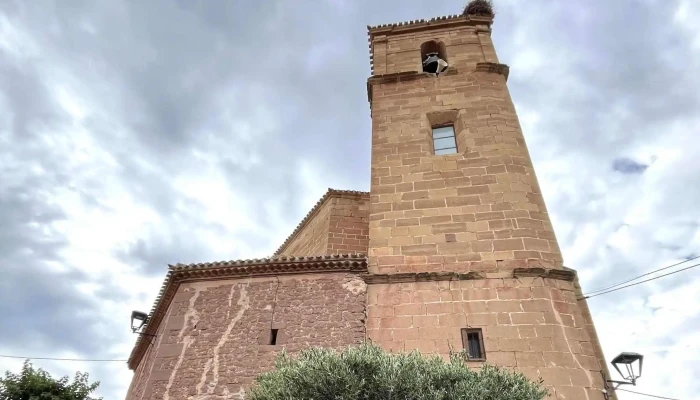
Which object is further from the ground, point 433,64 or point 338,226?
point 433,64

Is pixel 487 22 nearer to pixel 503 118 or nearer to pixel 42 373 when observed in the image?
pixel 503 118

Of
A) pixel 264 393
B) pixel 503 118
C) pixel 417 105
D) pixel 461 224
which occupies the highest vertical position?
→ pixel 417 105

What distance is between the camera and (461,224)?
870 centimetres

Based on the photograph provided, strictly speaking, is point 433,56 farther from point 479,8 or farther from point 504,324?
point 504,324

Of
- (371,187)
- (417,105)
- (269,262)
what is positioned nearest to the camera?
(269,262)

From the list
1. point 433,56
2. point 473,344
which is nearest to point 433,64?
point 433,56

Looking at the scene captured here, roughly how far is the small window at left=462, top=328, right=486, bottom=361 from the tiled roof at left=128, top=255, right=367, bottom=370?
2088 millimetres

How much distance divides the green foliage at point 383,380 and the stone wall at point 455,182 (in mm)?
2833

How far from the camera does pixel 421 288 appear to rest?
7.93 meters

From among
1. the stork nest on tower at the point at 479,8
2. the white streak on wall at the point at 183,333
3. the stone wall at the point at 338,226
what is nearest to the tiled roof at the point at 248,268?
the white streak on wall at the point at 183,333

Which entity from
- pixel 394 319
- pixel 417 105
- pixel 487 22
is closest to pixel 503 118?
pixel 417 105

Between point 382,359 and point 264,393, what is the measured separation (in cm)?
145

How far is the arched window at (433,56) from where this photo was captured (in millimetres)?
12594

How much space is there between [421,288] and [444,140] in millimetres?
4070
